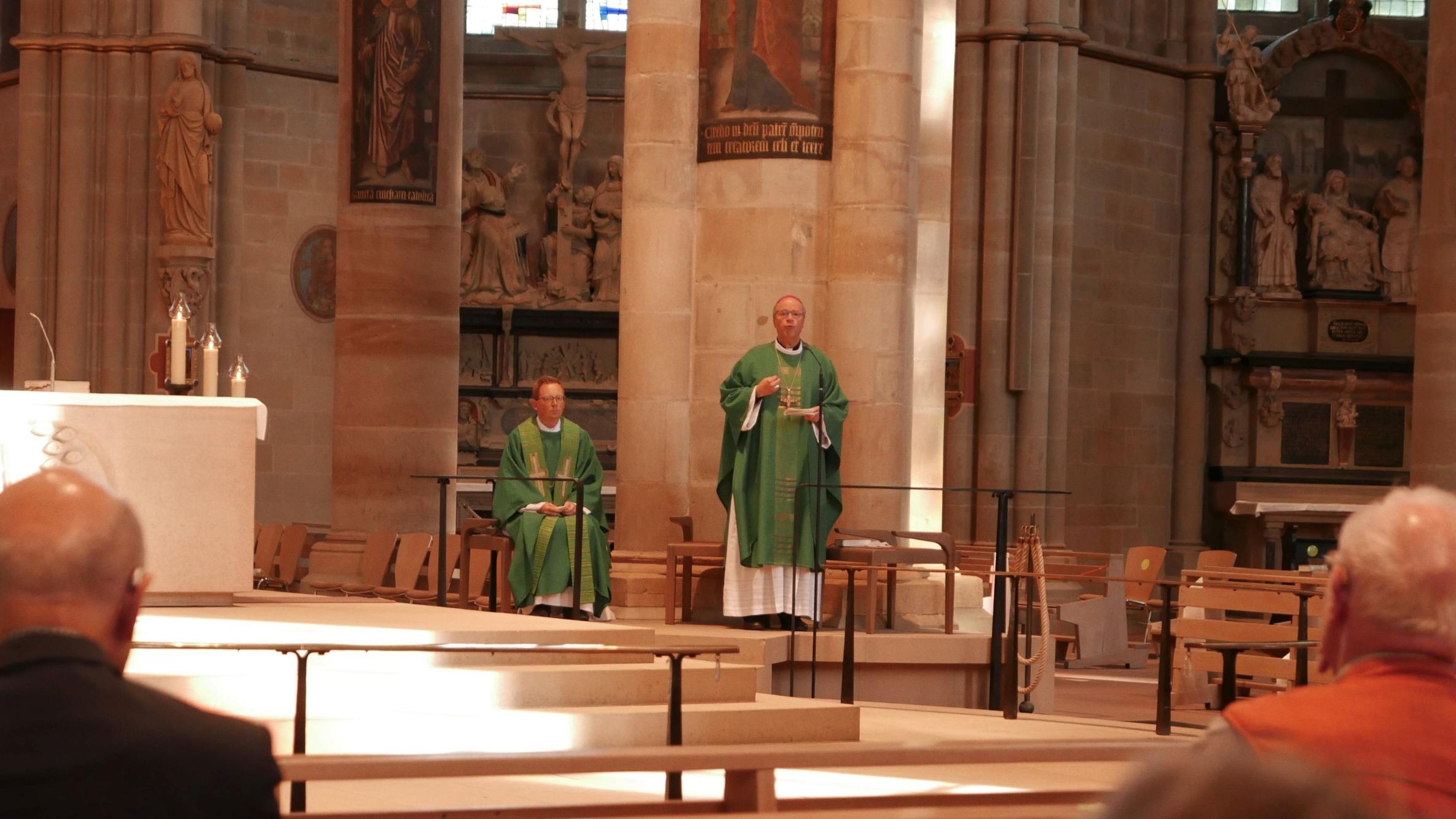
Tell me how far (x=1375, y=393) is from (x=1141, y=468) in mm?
2952

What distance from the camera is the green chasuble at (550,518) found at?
1194 cm

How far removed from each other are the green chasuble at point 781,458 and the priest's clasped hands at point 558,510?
958 millimetres

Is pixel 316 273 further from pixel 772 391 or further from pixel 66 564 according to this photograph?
pixel 66 564

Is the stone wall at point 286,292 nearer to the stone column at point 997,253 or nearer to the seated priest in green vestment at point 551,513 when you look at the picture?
the stone column at point 997,253

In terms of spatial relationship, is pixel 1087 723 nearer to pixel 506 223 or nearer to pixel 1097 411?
pixel 1097 411

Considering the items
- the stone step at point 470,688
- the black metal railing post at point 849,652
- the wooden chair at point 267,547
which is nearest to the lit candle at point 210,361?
the stone step at point 470,688

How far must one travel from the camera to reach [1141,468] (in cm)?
2284

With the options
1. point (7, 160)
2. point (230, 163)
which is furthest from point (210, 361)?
point (7, 160)

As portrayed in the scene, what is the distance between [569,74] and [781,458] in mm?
12708

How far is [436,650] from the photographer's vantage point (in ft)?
22.4

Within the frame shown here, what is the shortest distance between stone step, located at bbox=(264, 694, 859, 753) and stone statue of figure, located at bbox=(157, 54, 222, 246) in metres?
12.2

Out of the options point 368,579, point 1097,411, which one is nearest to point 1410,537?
point 368,579

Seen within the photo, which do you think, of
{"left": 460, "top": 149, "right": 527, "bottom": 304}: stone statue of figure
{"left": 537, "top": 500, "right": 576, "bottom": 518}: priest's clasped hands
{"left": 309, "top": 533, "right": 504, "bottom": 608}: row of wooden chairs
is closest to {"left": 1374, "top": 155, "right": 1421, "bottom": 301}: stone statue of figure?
{"left": 460, "top": 149, "right": 527, "bottom": 304}: stone statue of figure

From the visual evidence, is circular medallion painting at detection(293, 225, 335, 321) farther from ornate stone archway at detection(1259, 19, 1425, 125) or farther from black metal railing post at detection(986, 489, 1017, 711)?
black metal railing post at detection(986, 489, 1017, 711)
